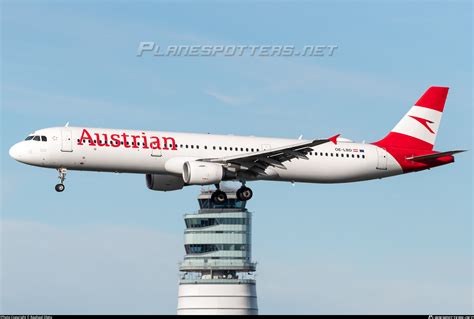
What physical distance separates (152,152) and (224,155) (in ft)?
15.2

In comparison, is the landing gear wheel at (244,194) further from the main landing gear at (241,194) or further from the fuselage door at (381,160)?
the fuselage door at (381,160)

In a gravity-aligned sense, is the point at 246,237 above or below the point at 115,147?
above

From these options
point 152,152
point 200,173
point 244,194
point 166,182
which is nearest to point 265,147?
point 244,194

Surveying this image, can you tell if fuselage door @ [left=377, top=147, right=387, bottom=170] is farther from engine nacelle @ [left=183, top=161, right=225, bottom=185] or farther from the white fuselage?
engine nacelle @ [left=183, top=161, right=225, bottom=185]

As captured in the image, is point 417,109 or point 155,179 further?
point 417,109

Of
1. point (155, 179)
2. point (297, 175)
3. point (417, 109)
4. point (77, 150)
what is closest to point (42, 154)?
point (77, 150)

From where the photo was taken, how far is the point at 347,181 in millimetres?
69438

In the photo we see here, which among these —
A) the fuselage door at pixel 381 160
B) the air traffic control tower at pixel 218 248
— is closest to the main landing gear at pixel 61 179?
the fuselage door at pixel 381 160

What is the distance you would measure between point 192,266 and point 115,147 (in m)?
68.4

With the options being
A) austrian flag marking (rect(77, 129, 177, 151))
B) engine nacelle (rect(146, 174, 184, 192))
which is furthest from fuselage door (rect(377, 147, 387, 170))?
austrian flag marking (rect(77, 129, 177, 151))

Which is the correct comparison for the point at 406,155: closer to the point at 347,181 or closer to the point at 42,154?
the point at 347,181

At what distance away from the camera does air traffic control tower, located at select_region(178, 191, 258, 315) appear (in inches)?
5012

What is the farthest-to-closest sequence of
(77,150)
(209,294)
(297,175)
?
1. (209,294)
2. (297,175)
3. (77,150)

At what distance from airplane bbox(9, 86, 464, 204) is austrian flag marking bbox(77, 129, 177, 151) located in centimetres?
6
